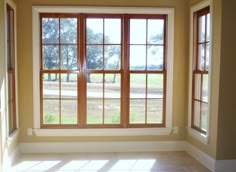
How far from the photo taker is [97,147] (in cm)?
511

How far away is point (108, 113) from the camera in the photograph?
5.18 metres

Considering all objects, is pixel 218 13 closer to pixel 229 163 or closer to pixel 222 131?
pixel 222 131

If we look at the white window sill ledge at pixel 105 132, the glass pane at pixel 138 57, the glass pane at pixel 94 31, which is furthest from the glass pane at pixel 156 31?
the white window sill ledge at pixel 105 132

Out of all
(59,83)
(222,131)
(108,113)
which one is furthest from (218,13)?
(59,83)

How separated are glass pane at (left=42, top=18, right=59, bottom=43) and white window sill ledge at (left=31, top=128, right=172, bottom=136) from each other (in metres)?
1.53

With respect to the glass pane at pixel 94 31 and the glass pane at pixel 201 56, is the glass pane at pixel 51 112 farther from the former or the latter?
the glass pane at pixel 201 56

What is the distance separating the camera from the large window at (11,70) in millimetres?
4512

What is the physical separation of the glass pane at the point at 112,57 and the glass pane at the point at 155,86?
0.62 meters

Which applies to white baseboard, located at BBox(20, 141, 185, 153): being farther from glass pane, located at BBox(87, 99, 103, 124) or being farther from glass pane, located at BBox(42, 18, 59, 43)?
glass pane, located at BBox(42, 18, 59, 43)

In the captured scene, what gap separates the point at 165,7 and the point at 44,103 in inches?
103

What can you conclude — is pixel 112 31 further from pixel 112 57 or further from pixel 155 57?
pixel 155 57

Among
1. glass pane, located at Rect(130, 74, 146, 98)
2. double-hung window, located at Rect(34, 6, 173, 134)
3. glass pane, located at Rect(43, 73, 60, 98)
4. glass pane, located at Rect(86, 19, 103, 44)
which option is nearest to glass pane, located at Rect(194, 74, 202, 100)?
double-hung window, located at Rect(34, 6, 173, 134)

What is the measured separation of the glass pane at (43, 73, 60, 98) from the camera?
505cm

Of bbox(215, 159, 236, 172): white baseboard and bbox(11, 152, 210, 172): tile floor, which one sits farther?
bbox(11, 152, 210, 172): tile floor
